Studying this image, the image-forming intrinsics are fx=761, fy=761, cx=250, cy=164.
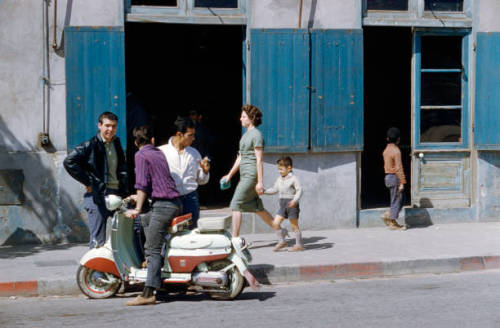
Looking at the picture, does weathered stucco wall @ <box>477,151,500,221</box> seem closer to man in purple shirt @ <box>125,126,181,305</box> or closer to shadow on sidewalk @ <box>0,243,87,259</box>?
shadow on sidewalk @ <box>0,243,87,259</box>

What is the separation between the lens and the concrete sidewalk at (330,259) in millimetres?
7895

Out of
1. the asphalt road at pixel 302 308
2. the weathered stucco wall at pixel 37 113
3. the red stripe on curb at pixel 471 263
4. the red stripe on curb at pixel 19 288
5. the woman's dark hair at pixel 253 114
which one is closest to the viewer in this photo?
the asphalt road at pixel 302 308

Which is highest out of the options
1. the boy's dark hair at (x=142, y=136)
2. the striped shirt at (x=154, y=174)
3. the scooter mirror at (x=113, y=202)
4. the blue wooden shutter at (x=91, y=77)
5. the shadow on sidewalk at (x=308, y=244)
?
the blue wooden shutter at (x=91, y=77)

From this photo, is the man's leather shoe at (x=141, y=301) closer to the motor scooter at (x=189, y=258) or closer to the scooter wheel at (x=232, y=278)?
the motor scooter at (x=189, y=258)

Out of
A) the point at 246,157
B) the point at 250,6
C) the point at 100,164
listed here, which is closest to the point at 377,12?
the point at 250,6

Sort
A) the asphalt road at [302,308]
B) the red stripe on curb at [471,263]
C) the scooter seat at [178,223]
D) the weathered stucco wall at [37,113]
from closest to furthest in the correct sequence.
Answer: the asphalt road at [302,308], the scooter seat at [178,223], the red stripe on curb at [471,263], the weathered stucco wall at [37,113]

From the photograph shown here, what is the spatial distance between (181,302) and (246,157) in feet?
7.77

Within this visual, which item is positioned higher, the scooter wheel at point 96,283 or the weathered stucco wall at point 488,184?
the weathered stucco wall at point 488,184

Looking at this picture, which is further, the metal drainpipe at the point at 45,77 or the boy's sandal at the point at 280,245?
the metal drainpipe at the point at 45,77

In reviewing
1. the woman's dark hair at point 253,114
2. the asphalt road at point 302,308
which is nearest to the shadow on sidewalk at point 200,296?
the asphalt road at point 302,308

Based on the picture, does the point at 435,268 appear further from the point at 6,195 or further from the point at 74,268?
the point at 6,195

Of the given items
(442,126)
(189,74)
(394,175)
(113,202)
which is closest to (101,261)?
(113,202)

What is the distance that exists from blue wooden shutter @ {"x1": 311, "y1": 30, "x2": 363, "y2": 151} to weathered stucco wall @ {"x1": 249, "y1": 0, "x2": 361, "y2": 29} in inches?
6.1

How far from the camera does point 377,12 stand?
10938 millimetres
